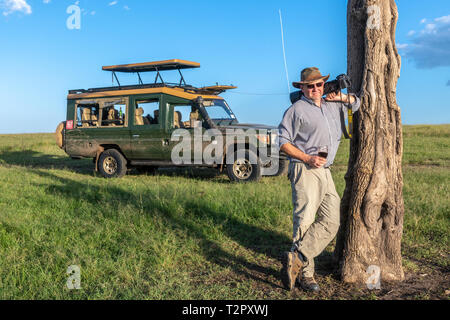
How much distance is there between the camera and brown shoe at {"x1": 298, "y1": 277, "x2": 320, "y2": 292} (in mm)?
3666

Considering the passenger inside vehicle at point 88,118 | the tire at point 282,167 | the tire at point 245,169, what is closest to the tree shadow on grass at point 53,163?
the passenger inside vehicle at point 88,118

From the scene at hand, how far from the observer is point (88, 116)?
11945 mm

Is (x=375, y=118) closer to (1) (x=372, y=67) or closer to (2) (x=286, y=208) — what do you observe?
(1) (x=372, y=67)

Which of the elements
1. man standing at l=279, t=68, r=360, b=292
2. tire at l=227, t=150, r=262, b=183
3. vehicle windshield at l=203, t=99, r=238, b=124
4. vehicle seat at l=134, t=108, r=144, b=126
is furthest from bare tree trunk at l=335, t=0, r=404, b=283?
vehicle seat at l=134, t=108, r=144, b=126

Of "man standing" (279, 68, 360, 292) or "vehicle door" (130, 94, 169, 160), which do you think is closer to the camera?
"man standing" (279, 68, 360, 292)

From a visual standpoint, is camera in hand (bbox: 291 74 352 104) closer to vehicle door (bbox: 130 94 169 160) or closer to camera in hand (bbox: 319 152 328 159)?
camera in hand (bbox: 319 152 328 159)

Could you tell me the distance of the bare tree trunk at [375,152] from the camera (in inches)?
154

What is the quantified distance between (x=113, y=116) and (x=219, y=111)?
3022mm

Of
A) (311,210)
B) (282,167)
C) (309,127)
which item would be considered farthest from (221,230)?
(282,167)

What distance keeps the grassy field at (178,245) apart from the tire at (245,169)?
1.54m

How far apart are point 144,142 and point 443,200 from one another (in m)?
6.92

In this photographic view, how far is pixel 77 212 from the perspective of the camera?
6.49 m

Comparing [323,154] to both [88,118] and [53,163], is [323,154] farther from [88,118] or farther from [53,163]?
[53,163]

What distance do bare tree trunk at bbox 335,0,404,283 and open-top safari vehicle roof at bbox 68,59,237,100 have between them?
6.42 metres
